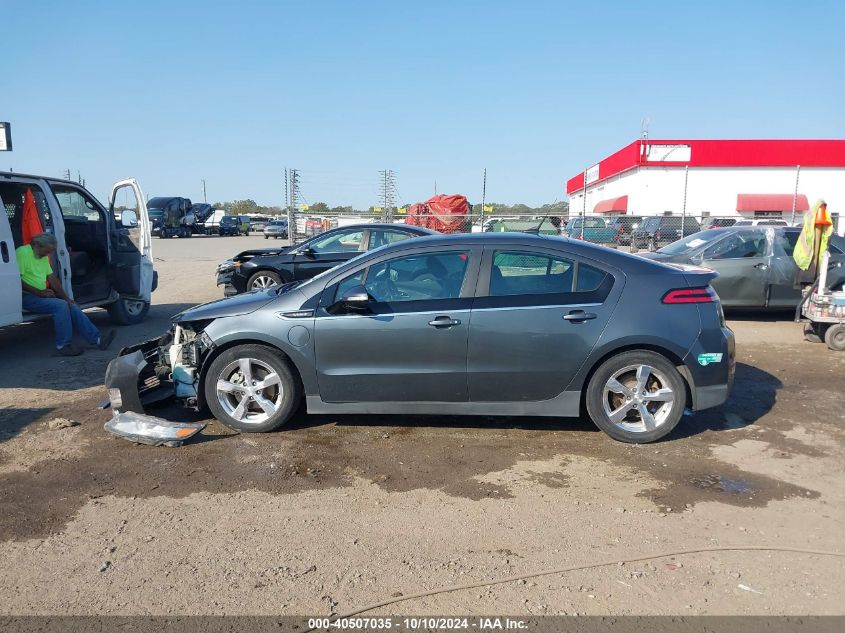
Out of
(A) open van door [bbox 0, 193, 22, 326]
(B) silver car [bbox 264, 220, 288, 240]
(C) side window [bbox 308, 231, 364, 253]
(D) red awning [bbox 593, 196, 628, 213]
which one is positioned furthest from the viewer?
(B) silver car [bbox 264, 220, 288, 240]

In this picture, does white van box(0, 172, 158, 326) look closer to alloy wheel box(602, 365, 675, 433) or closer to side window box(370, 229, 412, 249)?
side window box(370, 229, 412, 249)

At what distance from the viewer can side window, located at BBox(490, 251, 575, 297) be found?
5051 mm

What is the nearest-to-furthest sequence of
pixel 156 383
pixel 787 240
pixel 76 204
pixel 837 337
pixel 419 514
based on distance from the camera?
pixel 419 514, pixel 156 383, pixel 837 337, pixel 76 204, pixel 787 240

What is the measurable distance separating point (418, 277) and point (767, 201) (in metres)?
42.5

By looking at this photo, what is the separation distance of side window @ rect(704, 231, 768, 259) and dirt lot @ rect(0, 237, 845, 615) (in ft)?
15.5

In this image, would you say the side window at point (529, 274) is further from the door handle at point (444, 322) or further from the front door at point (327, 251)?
the front door at point (327, 251)

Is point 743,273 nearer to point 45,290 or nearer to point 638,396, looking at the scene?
point 638,396

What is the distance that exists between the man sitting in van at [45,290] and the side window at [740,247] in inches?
364

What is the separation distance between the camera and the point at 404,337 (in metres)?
4.98

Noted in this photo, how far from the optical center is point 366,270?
520 centimetres

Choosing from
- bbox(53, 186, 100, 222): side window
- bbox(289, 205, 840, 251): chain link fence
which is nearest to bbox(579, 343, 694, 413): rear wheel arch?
bbox(53, 186, 100, 222): side window

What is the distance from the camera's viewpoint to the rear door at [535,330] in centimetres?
490

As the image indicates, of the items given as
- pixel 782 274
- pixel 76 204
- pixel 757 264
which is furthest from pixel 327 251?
pixel 782 274

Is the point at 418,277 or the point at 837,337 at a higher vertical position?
the point at 418,277
